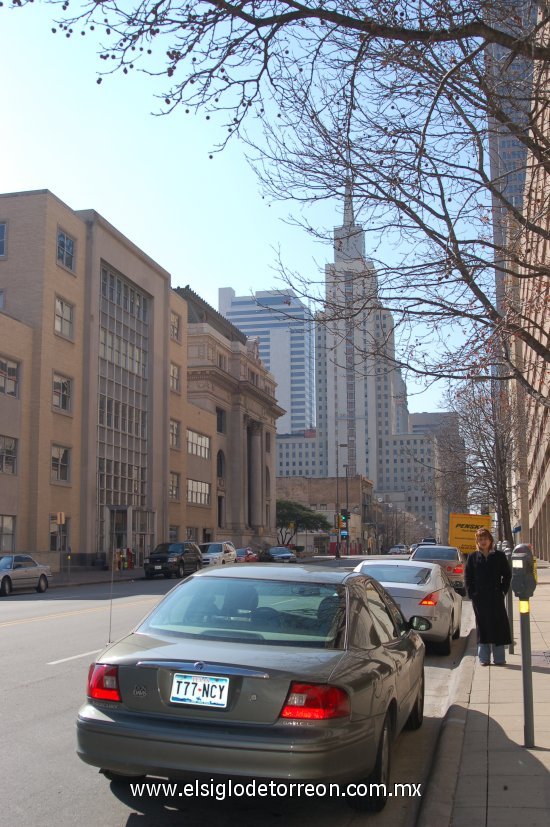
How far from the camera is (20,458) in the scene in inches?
1550

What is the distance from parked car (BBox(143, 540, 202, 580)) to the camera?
3834 centimetres

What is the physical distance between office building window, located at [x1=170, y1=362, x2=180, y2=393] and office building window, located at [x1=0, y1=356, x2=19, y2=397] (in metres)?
21.9

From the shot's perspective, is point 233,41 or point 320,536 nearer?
point 233,41

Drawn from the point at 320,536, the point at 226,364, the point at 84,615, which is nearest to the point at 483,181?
the point at 84,615

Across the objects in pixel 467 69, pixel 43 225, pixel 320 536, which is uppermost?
pixel 43 225

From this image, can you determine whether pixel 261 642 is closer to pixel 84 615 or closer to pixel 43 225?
pixel 84 615

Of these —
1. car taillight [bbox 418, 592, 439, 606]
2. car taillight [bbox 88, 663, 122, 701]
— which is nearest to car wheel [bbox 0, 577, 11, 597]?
car taillight [bbox 418, 592, 439, 606]

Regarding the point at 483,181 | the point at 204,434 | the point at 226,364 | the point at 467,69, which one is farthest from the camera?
the point at 226,364

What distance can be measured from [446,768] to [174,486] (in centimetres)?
5695

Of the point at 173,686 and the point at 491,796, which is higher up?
the point at 173,686

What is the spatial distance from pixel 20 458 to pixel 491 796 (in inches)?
1446

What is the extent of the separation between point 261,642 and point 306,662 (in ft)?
1.38

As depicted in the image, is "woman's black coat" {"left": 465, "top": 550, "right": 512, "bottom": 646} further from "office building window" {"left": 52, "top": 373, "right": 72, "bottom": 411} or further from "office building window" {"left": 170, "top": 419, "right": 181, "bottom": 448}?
"office building window" {"left": 170, "top": 419, "right": 181, "bottom": 448}

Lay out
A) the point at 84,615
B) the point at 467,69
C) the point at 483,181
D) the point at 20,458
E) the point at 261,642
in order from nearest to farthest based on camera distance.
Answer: the point at 261,642, the point at 467,69, the point at 483,181, the point at 84,615, the point at 20,458
